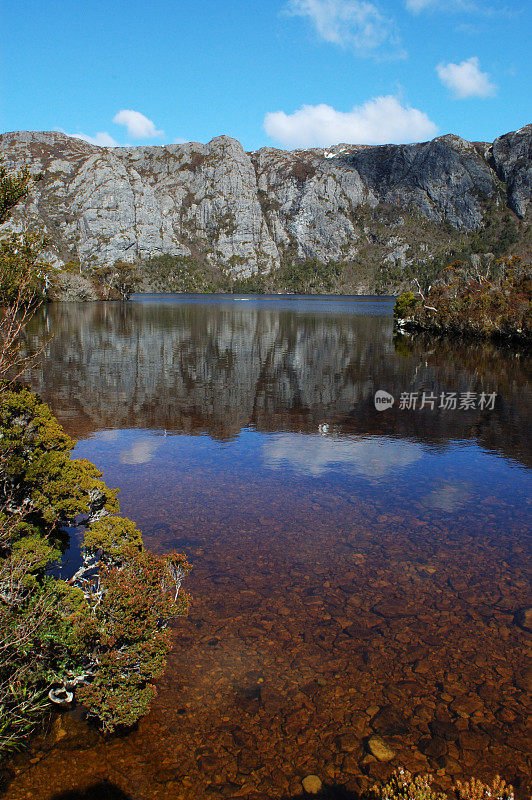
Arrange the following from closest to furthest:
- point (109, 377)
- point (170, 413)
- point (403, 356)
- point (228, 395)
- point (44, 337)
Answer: point (170, 413) → point (228, 395) → point (109, 377) → point (403, 356) → point (44, 337)

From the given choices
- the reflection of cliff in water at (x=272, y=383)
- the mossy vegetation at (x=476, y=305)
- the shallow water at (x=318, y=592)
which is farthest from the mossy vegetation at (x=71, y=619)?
the mossy vegetation at (x=476, y=305)

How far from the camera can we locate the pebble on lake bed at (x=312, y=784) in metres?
5.78

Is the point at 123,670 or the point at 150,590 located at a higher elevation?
the point at 150,590

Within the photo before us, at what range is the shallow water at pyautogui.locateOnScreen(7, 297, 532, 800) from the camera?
20.3 ft

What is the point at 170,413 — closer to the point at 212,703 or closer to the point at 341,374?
the point at 341,374

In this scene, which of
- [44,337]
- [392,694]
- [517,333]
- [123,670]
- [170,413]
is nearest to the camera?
[123,670]

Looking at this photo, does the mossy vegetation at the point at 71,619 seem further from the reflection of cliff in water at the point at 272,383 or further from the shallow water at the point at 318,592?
the reflection of cliff in water at the point at 272,383

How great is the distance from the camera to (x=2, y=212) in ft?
57.2

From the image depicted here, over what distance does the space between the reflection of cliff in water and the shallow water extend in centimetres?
32

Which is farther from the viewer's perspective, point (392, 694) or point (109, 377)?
point (109, 377)

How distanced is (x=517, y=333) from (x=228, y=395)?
4250 cm

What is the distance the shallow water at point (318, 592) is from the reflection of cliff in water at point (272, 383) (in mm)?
315

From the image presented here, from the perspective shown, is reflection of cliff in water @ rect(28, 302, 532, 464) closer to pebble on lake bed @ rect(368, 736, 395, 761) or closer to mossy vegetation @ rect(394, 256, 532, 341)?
mossy vegetation @ rect(394, 256, 532, 341)

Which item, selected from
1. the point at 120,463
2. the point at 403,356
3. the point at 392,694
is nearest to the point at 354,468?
the point at 120,463
